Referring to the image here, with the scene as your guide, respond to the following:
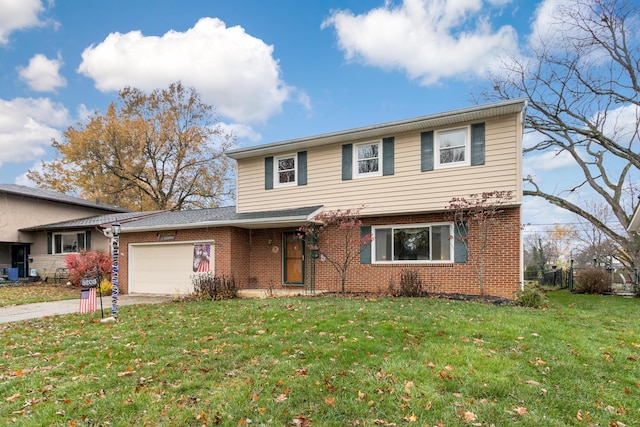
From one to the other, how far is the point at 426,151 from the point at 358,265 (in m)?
4.23

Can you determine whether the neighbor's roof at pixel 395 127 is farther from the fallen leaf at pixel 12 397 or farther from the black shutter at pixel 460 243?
the fallen leaf at pixel 12 397

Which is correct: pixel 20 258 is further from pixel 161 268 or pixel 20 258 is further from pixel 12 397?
pixel 12 397

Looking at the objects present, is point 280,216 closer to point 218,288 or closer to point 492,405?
point 218,288

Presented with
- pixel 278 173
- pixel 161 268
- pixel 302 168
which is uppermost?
pixel 302 168

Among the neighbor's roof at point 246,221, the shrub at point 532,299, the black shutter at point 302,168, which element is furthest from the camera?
the black shutter at point 302,168

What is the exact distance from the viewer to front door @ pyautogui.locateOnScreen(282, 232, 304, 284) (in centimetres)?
1366

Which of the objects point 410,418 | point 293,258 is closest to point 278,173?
point 293,258

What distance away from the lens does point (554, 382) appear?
13.6 feet

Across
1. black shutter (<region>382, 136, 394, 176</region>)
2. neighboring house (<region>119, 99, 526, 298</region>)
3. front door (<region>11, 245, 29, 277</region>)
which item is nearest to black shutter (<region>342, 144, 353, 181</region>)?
neighboring house (<region>119, 99, 526, 298</region>)

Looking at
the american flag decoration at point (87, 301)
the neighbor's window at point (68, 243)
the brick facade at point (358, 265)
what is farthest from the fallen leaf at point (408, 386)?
the neighbor's window at point (68, 243)

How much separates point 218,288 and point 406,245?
20.0ft

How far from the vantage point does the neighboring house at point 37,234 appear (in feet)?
68.0

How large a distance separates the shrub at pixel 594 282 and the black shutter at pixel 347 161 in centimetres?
1098

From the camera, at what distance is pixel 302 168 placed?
43.5ft
